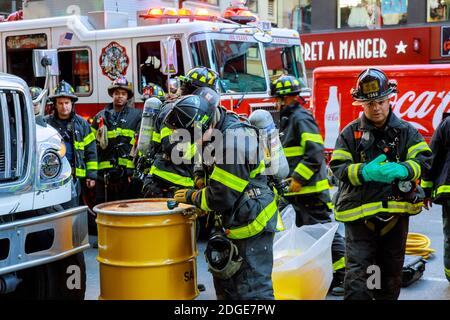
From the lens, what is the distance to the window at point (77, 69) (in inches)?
387

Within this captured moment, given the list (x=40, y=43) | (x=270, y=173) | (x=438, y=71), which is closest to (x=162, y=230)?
→ (x=270, y=173)

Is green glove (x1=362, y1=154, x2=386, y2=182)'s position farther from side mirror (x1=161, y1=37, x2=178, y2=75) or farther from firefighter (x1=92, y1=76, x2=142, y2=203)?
side mirror (x1=161, y1=37, x2=178, y2=75)

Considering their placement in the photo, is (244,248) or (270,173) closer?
(244,248)

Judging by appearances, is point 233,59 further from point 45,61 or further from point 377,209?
point 377,209

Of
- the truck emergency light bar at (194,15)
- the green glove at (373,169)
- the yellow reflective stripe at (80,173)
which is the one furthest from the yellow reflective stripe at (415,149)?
the truck emergency light bar at (194,15)

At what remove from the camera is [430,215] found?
9.62m

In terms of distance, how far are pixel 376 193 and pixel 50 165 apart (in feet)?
7.05

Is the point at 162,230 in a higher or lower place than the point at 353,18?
lower

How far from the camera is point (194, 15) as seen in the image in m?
9.72

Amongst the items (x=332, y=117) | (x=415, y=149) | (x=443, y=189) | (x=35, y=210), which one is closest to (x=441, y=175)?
(x=443, y=189)

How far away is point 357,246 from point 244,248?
3.15 ft

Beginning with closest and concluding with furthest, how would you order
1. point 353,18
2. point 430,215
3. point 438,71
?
1. point 430,215
2. point 438,71
3. point 353,18

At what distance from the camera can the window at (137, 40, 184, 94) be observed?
30.9ft

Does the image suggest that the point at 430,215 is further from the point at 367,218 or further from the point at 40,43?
the point at 40,43
